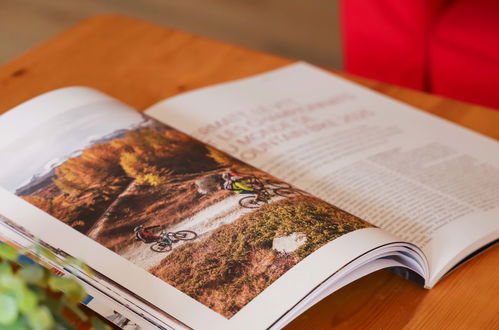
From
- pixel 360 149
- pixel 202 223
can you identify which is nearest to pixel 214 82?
pixel 360 149

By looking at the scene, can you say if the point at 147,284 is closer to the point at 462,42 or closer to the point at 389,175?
the point at 389,175

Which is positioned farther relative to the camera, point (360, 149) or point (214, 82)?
point (214, 82)

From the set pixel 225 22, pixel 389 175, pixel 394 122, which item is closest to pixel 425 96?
pixel 394 122

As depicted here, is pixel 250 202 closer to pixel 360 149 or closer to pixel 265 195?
pixel 265 195

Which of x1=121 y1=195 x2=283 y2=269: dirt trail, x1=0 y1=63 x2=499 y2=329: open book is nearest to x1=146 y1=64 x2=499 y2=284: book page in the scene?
x1=0 y1=63 x2=499 y2=329: open book

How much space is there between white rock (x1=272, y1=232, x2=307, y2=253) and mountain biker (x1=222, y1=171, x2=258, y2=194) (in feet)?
0.20

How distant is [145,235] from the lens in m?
0.48

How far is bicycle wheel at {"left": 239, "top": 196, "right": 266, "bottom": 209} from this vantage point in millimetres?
498

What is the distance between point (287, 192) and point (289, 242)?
0.07m

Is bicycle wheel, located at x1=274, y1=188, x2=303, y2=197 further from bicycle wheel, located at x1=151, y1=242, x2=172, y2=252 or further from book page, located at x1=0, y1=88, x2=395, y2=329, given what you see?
bicycle wheel, located at x1=151, y1=242, x2=172, y2=252

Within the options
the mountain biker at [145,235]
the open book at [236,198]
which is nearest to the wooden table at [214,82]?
the open book at [236,198]

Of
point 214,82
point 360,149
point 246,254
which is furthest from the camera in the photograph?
point 214,82

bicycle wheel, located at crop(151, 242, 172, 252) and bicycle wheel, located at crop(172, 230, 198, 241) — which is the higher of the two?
bicycle wheel, located at crop(172, 230, 198, 241)

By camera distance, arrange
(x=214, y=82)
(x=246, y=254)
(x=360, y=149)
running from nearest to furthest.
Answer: (x=246, y=254), (x=360, y=149), (x=214, y=82)
